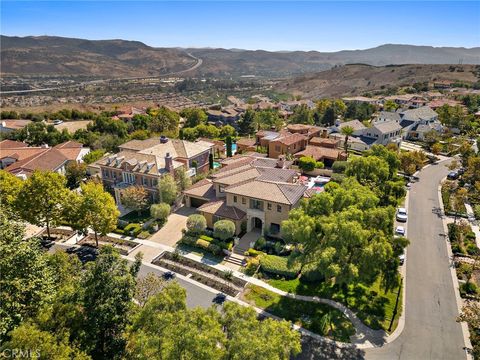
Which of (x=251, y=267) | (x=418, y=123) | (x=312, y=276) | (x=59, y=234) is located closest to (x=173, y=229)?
(x=251, y=267)

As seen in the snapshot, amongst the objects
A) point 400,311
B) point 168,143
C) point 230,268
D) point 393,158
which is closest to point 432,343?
point 400,311

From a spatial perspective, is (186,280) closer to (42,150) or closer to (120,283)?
(120,283)

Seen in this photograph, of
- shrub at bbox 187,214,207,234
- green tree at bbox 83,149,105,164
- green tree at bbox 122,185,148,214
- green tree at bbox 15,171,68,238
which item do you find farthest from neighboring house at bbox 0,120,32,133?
shrub at bbox 187,214,207,234

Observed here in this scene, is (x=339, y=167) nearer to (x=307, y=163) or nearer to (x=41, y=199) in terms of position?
(x=307, y=163)

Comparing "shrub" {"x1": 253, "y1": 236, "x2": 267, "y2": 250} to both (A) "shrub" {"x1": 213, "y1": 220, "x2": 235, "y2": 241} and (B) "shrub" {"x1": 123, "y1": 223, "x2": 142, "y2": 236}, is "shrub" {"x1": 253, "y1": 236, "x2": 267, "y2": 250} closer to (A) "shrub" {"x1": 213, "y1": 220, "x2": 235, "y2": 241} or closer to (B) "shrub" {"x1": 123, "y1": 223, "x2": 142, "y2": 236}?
(A) "shrub" {"x1": 213, "y1": 220, "x2": 235, "y2": 241}

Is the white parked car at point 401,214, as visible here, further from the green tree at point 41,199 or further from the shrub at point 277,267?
the green tree at point 41,199

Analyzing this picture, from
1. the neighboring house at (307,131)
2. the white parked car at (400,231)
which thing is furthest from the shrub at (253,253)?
the neighboring house at (307,131)
